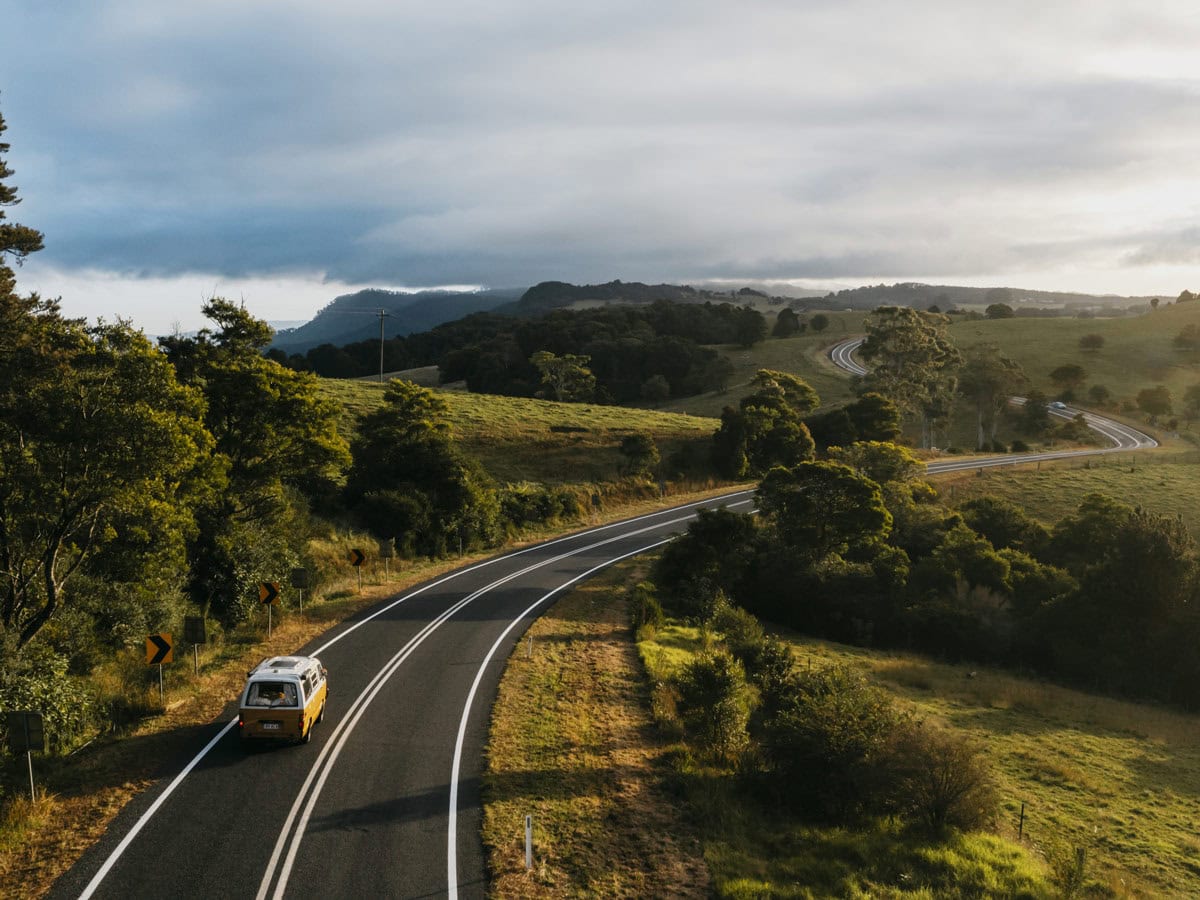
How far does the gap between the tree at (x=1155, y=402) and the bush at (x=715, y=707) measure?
100m

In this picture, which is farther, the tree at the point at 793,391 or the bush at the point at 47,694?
the tree at the point at 793,391

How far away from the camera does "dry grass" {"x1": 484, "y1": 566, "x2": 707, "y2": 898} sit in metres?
13.3

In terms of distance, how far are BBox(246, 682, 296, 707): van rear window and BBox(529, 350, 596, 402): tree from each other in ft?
278

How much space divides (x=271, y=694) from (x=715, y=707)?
10.6 metres

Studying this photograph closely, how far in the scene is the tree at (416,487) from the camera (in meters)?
40.9

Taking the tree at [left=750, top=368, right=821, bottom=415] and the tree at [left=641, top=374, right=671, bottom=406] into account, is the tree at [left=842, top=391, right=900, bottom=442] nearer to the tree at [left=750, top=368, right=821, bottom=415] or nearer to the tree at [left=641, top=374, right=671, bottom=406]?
the tree at [left=750, top=368, right=821, bottom=415]

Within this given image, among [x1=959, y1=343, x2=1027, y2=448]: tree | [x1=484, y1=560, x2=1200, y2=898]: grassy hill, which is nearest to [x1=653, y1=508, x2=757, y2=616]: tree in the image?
[x1=484, y1=560, x2=1200, y2=898]: grassy hill

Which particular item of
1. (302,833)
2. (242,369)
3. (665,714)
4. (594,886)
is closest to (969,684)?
(665,714)

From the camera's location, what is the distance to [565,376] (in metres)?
104

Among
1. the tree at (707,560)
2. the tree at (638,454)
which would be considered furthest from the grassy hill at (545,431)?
the tree at (707,560)

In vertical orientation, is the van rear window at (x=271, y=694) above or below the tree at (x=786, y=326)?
below

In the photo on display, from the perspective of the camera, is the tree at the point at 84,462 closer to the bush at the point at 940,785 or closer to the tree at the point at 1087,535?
the bush at the point at 940,785

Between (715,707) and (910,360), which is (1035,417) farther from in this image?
(715,707)

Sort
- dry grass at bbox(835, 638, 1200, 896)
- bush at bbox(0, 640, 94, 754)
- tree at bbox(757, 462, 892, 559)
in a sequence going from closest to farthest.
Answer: bush at bbox(0, 640, 94, 754) < dry grass at bbox(835, 638, 1200, 896) < tree at bbox(757, 462, 892, 559)
